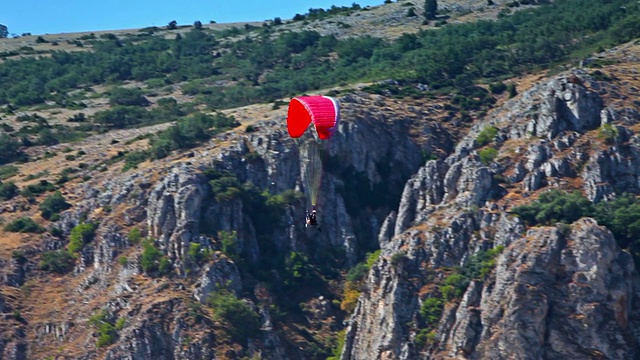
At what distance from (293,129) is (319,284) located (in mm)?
24837

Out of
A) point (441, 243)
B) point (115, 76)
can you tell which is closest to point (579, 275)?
point (441, 243)

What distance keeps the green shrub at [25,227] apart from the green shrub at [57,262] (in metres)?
3.10

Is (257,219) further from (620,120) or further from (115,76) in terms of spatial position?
(115,76)

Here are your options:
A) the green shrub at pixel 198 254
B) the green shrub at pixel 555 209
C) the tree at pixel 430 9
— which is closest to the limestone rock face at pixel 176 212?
the green shrub at pixel 198 254

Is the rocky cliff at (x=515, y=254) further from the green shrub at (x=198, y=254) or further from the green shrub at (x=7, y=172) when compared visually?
the green shrub at (x=7, y=172)

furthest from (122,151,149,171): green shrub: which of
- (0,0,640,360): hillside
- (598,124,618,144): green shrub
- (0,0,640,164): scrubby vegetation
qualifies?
(598,124,618,144): green shrub

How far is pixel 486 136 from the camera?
4099 inches

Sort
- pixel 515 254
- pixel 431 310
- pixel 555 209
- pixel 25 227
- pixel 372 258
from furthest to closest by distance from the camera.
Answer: pixel 25 227, pixel 372 258, pixel 555 209, pixel 431 310, pixel 515 254

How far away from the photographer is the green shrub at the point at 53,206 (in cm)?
11012

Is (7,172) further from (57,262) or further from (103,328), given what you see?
(103,328)

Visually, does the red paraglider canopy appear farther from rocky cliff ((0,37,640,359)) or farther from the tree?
the tree

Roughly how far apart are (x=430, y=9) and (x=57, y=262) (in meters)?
79.0

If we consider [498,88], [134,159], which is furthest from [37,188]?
[498,88]

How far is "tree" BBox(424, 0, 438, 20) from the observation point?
172m
